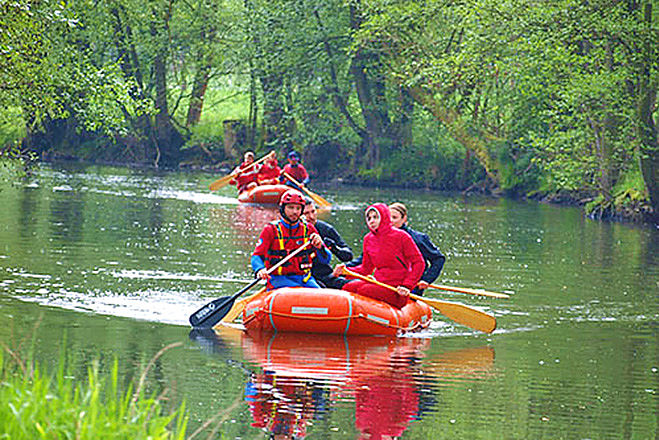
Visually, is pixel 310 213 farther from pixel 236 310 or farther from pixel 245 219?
pixel 245 219

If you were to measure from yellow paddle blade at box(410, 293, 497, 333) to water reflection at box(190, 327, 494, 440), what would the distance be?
687 millimetres

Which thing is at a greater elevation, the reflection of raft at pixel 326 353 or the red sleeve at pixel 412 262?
the red sleeve at pixel 412 262

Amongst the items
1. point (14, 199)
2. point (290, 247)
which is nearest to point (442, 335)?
point (290, 247)

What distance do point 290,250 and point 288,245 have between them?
0.18 feet

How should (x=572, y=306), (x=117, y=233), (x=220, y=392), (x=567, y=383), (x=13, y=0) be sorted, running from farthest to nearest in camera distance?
(x=117, y=233) → (x=572, y=306) → (x=13, y=0) → (x=567, y=383) → (x=220, y=392)

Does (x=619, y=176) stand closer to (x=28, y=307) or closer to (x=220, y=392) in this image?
(x=28, y=307)

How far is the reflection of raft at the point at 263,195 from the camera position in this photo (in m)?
29.4

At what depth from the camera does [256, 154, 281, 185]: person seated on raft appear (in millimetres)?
30484

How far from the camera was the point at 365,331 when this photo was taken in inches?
458

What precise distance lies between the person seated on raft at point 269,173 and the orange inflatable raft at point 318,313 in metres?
18.8

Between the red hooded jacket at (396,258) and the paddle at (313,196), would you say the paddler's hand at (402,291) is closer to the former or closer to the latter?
the red hooded jacket at (396,258)

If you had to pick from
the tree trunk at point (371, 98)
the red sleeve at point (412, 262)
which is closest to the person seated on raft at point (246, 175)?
the tree trunk at point (371, 98)

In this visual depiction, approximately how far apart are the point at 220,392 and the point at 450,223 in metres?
17.5

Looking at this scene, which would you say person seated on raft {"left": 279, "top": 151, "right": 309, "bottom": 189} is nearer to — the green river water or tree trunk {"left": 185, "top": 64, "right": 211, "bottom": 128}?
the green river water
